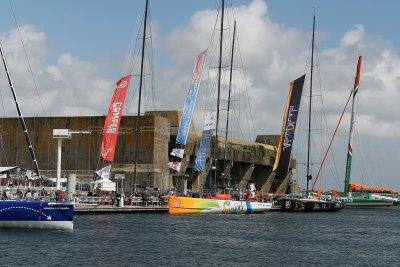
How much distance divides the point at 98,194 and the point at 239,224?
1778cm

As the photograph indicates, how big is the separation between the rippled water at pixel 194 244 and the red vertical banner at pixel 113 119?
32.8ft

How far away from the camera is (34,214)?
5019 cm

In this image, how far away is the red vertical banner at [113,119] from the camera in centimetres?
7756

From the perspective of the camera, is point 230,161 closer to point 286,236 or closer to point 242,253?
point 286,236

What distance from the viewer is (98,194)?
3123 inches

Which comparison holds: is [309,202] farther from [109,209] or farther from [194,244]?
[194,244]

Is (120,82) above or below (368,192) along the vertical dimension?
above

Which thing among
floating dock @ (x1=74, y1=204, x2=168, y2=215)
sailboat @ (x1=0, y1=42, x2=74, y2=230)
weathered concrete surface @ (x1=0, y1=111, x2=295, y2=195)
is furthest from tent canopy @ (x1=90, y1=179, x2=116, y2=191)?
sailboat @ (x1=0, y1=42, x2=74, y2=230)

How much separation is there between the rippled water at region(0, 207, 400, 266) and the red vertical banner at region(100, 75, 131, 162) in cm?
1001

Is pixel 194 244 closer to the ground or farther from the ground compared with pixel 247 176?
closer to the ground

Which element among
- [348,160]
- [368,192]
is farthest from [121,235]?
[368,192]

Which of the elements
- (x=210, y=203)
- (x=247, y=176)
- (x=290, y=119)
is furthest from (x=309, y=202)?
(x=247, y=176)

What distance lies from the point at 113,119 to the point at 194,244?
32.0 m

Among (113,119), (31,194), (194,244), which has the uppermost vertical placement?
(113,119)
